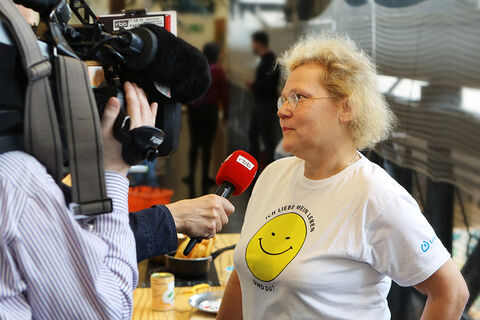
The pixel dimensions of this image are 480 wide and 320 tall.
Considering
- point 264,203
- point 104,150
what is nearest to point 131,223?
point 104,150

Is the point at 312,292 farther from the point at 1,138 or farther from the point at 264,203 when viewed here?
the point at 1,138

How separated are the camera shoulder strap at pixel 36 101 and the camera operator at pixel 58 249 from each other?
20 millimetres

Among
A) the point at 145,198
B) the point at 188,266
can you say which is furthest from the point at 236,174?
the point at 145,198

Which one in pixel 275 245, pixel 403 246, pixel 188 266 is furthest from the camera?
pixel 188 266

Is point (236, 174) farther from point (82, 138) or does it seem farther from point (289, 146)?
point (82, 138)

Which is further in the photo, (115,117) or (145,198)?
(145,198)

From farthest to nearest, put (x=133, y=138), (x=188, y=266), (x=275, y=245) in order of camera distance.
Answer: (x=188, y=266) < (x=275, y=245) < (x=133, y=138)

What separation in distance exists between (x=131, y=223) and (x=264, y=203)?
75 cm

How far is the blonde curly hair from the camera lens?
1.69m

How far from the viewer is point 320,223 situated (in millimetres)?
1586

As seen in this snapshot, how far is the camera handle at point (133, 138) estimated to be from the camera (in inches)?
38.6

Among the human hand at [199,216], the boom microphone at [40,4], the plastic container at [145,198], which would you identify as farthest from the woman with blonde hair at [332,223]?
the plastic container at [145,198]

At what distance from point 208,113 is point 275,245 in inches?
170

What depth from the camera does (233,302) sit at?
1.86 meters
